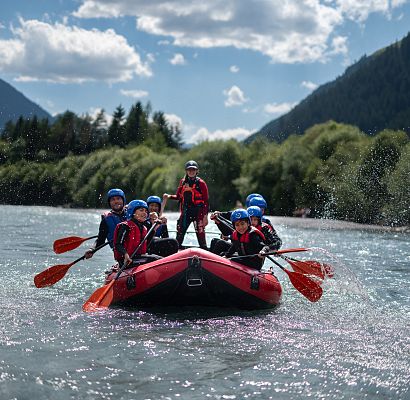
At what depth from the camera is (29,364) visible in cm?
637

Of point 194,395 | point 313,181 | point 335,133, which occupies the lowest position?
point 194,395

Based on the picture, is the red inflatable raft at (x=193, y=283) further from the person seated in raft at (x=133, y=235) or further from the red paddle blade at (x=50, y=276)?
the red paddle blade at (x=50, y=276)

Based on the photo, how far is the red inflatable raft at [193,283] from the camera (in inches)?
335

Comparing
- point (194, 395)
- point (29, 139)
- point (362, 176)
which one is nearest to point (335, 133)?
point (362, 176)

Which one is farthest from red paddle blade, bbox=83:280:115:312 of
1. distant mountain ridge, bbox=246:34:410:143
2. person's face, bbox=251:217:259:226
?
distant mountain ridge, bbox=246:34:410:143

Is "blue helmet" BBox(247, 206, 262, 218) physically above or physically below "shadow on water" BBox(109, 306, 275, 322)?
above

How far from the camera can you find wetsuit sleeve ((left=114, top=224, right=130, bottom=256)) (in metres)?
9.27

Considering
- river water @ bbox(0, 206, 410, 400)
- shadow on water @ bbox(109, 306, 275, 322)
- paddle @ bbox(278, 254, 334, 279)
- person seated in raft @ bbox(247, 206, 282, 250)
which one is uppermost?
person seated in raft @ bbox(247, 206, 282, 250)

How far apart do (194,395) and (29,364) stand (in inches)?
72.5

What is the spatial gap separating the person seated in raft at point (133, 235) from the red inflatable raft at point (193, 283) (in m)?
0.37

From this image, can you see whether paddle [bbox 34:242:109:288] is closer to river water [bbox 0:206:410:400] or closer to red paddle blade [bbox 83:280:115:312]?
river water [bbox 0:206:410:400]

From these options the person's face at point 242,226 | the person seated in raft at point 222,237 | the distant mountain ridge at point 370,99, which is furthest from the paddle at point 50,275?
the distant mountain ridge at point 370,99

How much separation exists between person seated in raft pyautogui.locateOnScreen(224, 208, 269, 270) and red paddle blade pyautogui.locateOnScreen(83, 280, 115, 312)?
6.38ft

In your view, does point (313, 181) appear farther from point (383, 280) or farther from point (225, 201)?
point (383, 280)
